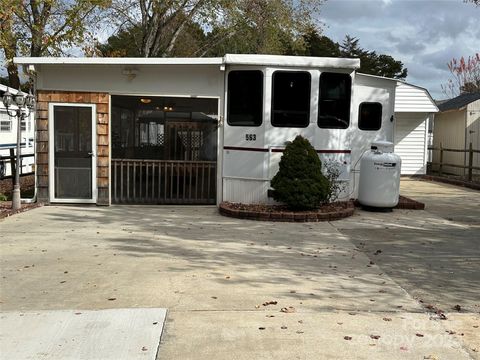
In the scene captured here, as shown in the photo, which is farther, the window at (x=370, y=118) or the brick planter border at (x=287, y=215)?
the window at (x=370, y=118)

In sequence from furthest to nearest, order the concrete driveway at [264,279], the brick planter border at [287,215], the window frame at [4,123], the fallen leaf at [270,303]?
the window frame at [4,123] < the brick planter border at [287,215] < the fallen leaf at [270,303] < the concrete driveway at [264,279]

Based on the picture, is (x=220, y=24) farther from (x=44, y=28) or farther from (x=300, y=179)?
(x=300, y=179)

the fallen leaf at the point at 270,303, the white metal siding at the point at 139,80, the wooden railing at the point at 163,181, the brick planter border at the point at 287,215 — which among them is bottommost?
the fallen leaf at the point at 270,303

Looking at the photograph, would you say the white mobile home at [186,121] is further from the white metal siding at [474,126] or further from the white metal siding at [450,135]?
the white metal siding at [450,135]

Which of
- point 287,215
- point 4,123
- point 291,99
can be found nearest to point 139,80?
point 291,99

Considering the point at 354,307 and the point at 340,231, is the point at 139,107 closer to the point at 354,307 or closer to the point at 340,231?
the point at 340,231

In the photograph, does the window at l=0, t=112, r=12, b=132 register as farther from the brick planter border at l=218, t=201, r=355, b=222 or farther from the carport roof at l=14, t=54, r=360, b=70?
the brick planter border at l=218, t=201, r=355, b=222

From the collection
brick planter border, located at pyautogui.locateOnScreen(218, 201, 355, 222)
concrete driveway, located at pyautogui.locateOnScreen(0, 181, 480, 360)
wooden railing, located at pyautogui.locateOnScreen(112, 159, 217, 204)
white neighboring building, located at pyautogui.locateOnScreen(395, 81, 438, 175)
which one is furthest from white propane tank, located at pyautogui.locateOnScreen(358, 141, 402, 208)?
white neighboring building, located at pyautogui.locateOnScreen(395, 81, 438, 175)

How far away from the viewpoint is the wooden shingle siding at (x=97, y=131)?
1120 centimetres

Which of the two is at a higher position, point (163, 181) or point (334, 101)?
point (334, 101)

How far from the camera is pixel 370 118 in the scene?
1186 cm

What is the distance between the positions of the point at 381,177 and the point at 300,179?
185 centimetres

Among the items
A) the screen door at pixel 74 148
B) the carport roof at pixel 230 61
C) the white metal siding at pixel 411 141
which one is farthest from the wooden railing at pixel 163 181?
the white metal siding at pixel 411 141

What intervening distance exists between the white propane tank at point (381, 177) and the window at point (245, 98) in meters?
2.45
